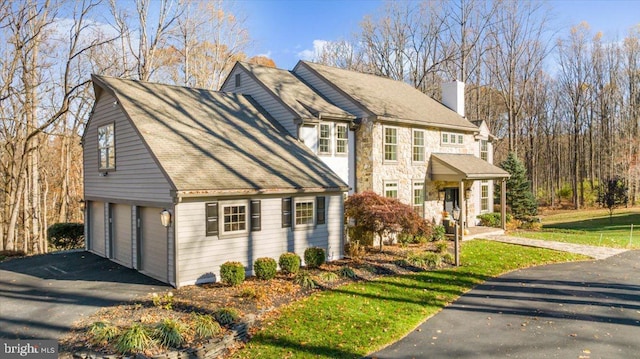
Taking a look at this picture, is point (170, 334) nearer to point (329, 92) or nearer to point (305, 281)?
point (305, 281)

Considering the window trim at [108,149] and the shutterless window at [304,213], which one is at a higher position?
the window trim at [108,149]

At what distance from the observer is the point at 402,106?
21.7m

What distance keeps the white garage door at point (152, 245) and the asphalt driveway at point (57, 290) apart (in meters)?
0.32

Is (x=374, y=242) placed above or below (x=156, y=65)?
below

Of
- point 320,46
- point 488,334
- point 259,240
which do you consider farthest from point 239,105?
point 320,46

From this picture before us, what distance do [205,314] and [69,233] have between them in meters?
13.6

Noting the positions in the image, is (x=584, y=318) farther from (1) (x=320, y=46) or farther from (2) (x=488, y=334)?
(1) (x=320, y=46)

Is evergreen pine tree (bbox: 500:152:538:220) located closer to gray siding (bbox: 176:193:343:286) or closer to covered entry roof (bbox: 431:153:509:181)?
covered entry roof (bbox: 431:153:509:181)

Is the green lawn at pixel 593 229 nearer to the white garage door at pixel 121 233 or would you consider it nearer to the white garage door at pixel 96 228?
the white garage door at pixel 121 233

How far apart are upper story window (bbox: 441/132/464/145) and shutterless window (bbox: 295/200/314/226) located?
11.1 m

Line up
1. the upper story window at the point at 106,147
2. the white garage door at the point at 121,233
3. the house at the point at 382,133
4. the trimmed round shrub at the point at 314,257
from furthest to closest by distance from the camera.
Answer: the house at the point at 382,133 < the upper story window at the point at 106,147 < the white garage door at the point at 121,233 < the trimmed round shrub at the point at 314,257

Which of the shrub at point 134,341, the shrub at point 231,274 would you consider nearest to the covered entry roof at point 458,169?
the shrub at point 231,274

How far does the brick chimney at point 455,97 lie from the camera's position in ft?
86.3

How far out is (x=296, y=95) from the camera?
19.5 meters
